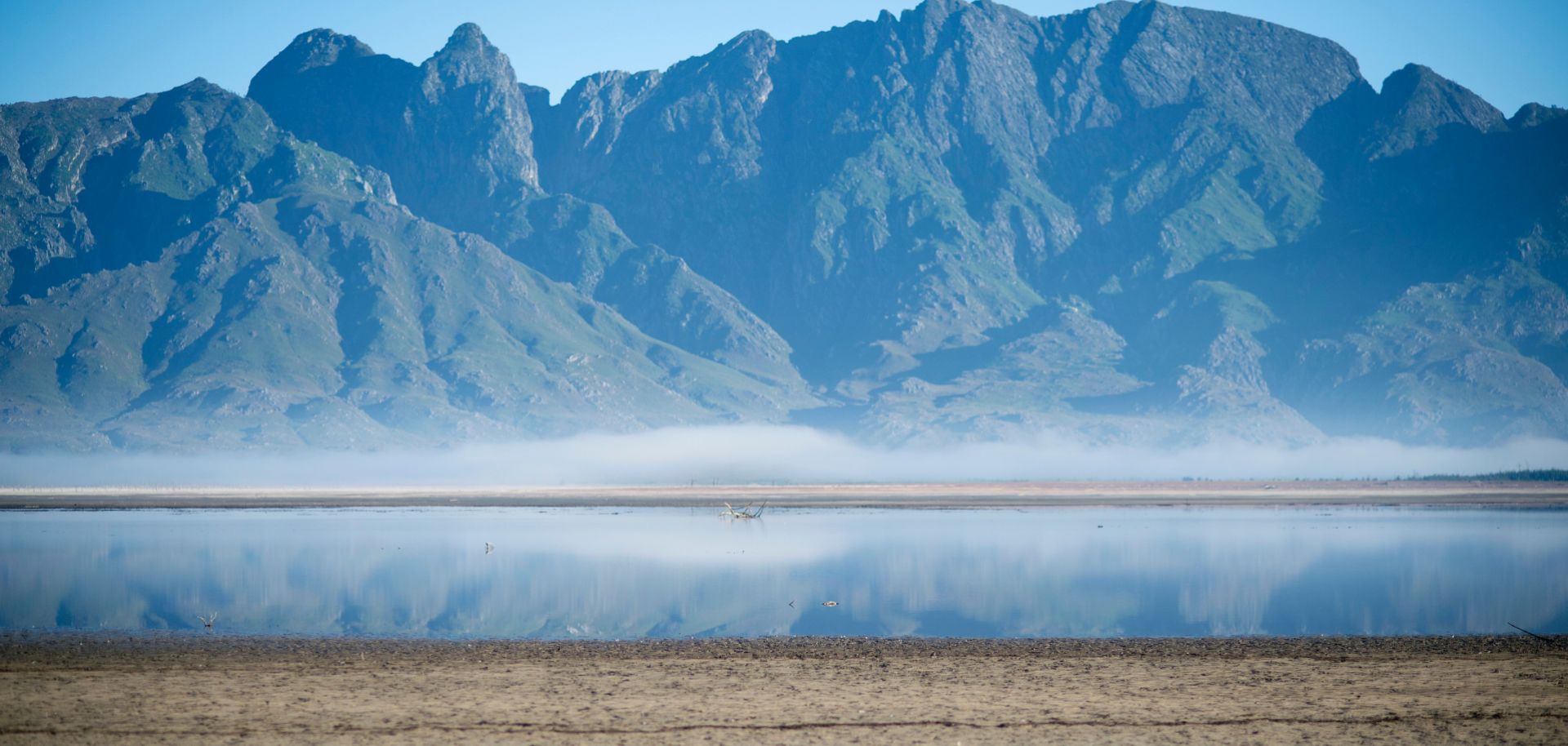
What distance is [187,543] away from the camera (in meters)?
83.1

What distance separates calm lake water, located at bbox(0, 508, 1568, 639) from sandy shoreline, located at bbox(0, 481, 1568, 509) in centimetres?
3382

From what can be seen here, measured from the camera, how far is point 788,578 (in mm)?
62000

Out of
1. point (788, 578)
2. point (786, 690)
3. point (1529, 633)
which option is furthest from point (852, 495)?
point (786, 690)

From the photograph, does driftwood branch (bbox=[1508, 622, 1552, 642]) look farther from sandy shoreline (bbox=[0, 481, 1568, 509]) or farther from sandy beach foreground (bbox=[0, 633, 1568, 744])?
sandy shoreline (bbox=[0, 481, 1568, 509])

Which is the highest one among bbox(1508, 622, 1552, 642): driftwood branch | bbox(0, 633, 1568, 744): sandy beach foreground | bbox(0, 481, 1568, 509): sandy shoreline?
bbox(0, 481, 1568, 509): sandy shoreline

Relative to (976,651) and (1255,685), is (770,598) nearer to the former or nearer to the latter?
(976,651)

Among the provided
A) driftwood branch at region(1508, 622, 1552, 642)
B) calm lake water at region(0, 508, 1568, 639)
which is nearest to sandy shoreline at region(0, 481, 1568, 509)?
calm lake water at region(0, 508, 1568, 639)

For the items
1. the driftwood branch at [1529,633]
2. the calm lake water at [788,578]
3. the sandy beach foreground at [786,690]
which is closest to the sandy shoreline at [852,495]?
the calm lake water at [788,578]

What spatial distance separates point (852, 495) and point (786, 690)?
12821cm

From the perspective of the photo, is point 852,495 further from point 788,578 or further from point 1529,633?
point 1529,633

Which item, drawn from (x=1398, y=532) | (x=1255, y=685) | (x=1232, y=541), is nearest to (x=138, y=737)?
(x=1255, y=685)

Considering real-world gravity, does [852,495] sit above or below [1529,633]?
above

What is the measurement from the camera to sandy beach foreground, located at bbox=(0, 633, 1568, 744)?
1134 inches

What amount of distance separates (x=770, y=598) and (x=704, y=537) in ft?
119
